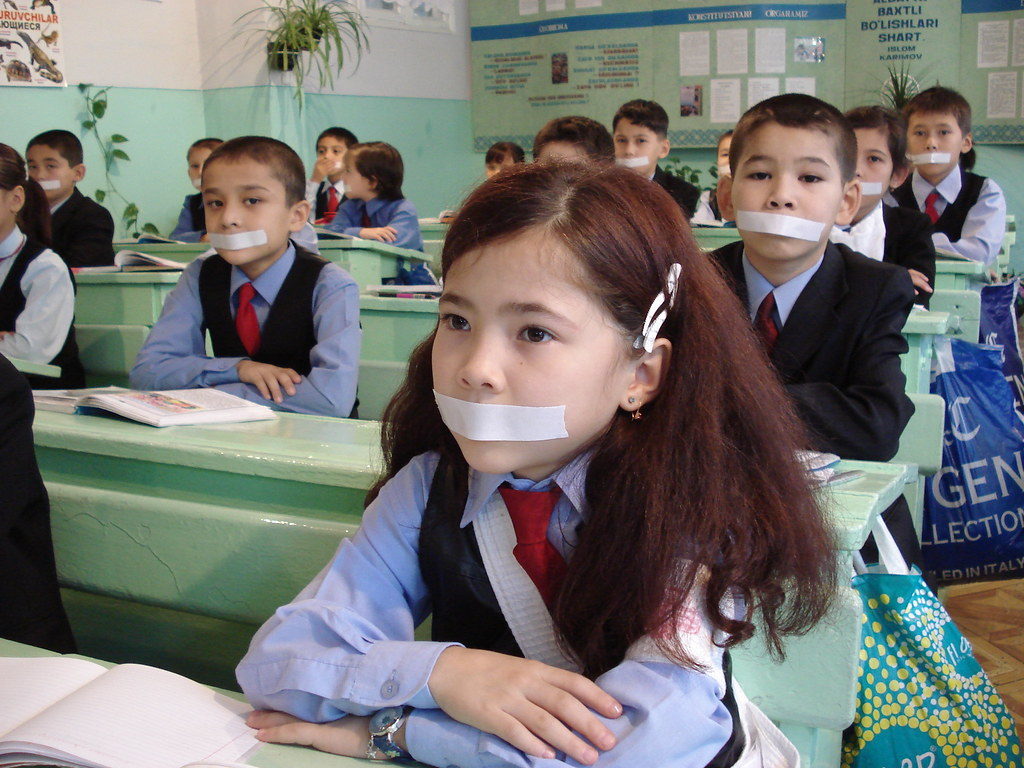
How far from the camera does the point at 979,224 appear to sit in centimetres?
417

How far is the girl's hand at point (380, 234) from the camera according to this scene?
489 centimetres

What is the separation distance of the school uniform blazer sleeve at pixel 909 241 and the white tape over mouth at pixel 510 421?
2487 millimetres

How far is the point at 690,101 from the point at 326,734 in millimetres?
7022

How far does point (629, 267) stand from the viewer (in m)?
0.84

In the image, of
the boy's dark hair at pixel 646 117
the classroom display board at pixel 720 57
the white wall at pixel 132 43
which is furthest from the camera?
the classroom display board at pixel 720 57

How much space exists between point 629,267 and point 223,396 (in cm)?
99

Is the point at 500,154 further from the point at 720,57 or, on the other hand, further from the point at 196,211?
the point at 720,57

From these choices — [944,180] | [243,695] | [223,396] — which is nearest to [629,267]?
[243,695]

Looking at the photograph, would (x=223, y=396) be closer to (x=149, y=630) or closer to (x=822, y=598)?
(x=149, y=630)

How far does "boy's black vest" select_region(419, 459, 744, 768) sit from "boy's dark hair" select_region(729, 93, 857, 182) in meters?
1.08

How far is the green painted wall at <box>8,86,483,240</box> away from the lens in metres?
5.65

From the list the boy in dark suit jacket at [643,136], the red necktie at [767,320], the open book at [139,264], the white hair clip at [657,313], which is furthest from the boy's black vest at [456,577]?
the boy in dark suit jacket at [643,136]

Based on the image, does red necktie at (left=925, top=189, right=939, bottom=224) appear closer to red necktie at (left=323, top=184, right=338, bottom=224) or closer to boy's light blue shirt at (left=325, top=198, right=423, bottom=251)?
boy's light blue shirt at (left=325, top=198, right=423, bottom=251)

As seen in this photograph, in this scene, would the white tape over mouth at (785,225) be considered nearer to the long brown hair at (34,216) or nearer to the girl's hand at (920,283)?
the girl's hand at (920,283)
